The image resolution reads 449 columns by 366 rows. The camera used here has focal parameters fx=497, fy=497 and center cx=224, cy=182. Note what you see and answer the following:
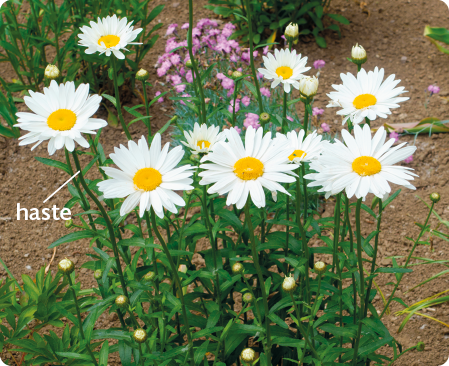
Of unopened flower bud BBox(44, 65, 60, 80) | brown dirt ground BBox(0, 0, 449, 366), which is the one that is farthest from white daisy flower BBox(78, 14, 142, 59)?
brown dirt ground BBox(0, 0, 449, 366)

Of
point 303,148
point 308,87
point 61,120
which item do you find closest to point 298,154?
point 303,148

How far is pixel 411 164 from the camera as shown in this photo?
358 centimetres

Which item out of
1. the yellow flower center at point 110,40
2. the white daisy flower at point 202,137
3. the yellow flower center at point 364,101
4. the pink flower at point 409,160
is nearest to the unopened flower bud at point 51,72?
the yellow flower center at point 110,40

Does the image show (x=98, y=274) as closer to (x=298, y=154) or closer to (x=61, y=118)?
(x=61, y=118)

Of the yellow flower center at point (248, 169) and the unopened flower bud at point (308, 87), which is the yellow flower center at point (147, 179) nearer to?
the yellow flower center at point (248, 169)

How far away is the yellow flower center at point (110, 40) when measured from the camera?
186cm

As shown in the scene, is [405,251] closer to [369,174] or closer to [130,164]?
[369,174]

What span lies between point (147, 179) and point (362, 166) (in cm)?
56

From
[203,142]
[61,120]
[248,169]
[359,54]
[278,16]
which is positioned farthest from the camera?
[278,16]

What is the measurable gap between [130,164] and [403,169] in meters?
0.72

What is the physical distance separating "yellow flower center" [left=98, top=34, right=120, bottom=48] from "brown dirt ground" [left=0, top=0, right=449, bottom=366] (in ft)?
5.25

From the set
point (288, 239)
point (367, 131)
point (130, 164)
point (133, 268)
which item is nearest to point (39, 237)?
point (133, 268)

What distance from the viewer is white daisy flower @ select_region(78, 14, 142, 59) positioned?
5.94 ft

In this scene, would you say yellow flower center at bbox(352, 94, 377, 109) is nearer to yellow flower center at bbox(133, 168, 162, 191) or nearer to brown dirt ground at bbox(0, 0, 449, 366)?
yellow flower center at bbox(133, 168, 162, 191)
